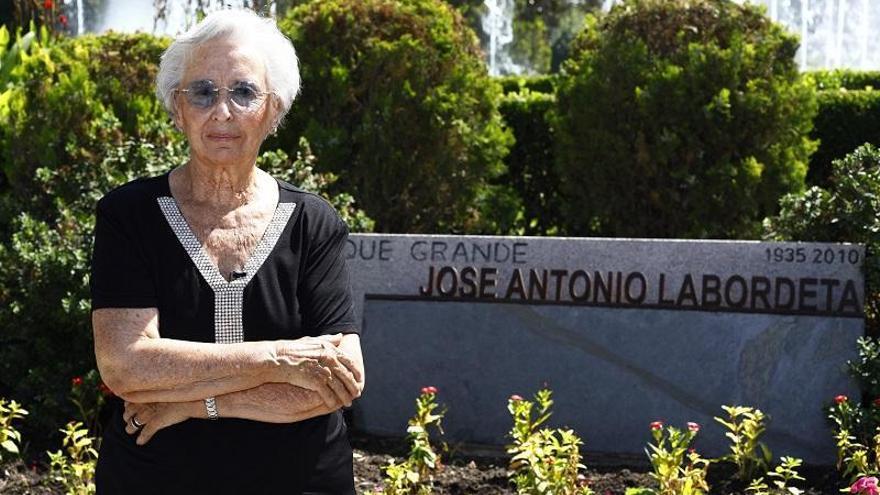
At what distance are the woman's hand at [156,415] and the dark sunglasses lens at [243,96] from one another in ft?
1.96

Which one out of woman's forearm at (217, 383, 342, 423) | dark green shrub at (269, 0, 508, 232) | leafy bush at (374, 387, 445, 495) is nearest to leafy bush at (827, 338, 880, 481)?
leafy bush at (374, 387, 445, 495)

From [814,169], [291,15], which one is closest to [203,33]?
[291,15]

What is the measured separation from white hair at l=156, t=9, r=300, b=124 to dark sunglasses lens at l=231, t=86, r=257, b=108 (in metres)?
0.06

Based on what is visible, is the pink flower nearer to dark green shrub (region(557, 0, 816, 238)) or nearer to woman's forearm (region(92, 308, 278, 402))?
woman's forearm (region(92, 308, 278, 402))

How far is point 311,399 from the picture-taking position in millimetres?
2385

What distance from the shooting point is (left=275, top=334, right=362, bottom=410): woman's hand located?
2.33m

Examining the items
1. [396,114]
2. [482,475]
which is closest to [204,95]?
[482,475]

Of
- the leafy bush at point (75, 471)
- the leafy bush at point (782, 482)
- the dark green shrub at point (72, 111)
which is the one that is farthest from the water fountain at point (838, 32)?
the leafy bush at point (75, 471)

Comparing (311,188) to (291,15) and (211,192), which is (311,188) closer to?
(291,15)

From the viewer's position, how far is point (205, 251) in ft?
7.79

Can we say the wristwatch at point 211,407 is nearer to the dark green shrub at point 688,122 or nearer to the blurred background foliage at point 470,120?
the blurred background foliage at point 470,120

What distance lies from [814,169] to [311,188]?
3.88 metres

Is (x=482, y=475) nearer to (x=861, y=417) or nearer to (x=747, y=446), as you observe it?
(x=747, y=446)

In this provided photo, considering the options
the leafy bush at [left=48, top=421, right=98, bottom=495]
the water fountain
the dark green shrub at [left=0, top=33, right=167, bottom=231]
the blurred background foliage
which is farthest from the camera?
the water fountain
